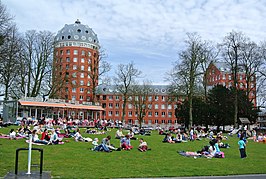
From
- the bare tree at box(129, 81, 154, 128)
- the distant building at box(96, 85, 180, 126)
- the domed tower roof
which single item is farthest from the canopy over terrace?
the distant building at box(96, 85, 180, 126)

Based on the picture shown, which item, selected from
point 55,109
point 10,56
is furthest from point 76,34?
point 10,56

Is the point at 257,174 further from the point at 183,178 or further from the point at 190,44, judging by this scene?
the point at 190,44

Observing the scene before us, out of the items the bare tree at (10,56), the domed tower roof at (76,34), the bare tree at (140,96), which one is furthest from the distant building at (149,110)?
the bare tree at (10,56)

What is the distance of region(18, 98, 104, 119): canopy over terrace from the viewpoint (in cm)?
4806

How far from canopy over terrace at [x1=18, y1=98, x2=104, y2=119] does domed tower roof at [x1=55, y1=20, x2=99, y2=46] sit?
145 feet

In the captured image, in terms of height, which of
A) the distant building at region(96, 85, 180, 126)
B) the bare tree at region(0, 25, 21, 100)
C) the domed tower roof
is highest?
the domed tower roof

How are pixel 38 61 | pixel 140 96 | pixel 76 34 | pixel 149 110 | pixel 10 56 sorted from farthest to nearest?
pixel 149 110 < pixel 76 34 < pixel 140 96 < pixel 38 61 < pixel 10 56

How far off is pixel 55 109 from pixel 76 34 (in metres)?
52.9

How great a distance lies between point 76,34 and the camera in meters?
102

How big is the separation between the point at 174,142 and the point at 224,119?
31047mm

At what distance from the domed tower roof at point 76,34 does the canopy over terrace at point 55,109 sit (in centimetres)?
4414

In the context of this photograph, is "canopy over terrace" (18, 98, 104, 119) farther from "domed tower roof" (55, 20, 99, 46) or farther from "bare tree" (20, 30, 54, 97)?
"domed tower roof" (55, 20, 99, 46)

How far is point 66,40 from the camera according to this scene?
102 meters

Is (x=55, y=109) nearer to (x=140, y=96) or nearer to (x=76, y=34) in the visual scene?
(x=140, y=96)
